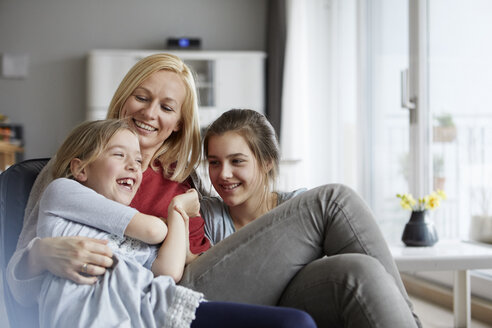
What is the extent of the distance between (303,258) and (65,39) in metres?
5.37

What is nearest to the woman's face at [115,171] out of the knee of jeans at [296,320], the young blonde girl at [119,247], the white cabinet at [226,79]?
the young blonde girl at [119,247]

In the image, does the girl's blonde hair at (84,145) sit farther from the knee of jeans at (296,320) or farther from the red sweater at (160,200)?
the knee of jeans at (296,320)

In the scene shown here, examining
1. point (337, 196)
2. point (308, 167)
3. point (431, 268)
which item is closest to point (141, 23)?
point (308, 167)

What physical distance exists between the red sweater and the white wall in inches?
182

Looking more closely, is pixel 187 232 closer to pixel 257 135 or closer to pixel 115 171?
pixel 115 171

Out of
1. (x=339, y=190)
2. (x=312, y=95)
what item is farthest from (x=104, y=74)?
(x=339, y=190)

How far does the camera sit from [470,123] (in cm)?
310

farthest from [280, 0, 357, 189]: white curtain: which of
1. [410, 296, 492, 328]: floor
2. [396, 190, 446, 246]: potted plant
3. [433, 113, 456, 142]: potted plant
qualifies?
[396, 190, 446, 246]: potted plant

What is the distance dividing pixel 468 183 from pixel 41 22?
4.71 metres

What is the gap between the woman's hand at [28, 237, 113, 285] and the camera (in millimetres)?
1221

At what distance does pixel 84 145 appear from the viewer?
4.77ft

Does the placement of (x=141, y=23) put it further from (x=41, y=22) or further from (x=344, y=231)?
(x=344, y=231)

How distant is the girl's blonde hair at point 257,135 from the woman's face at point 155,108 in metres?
0.14

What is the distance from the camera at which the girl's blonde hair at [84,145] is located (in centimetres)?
144
